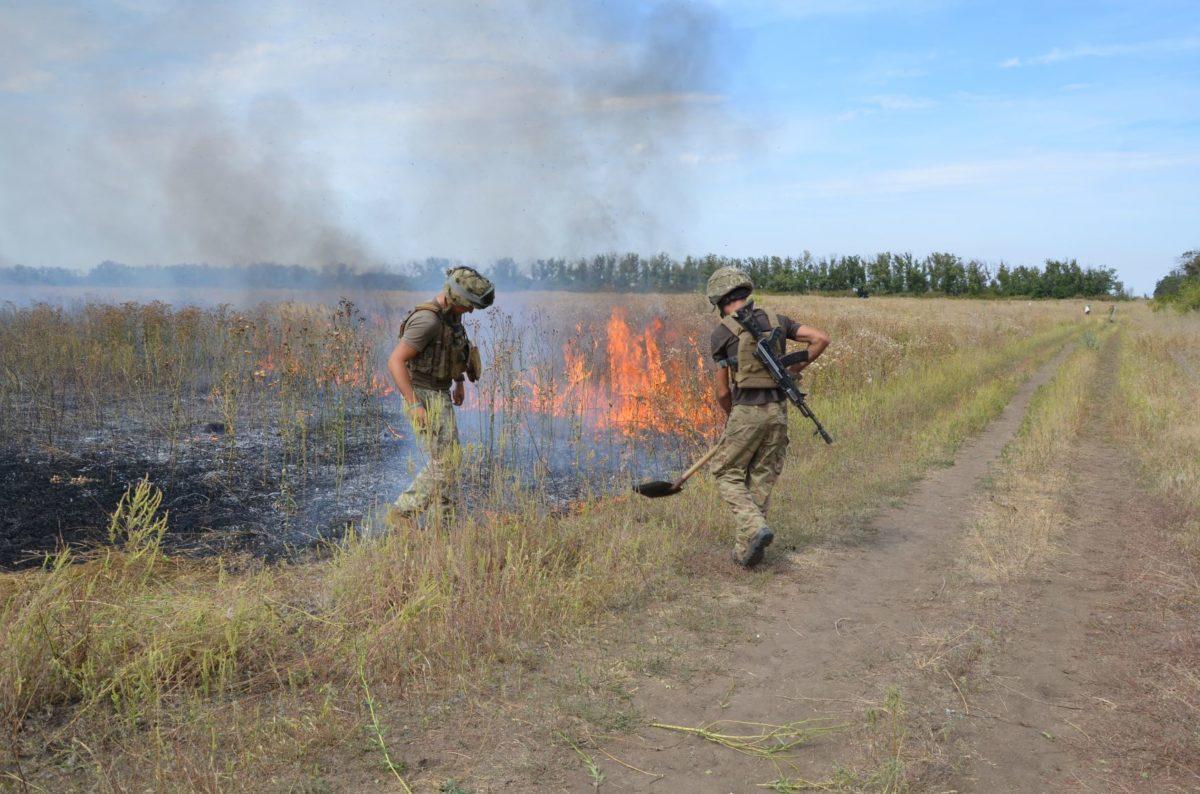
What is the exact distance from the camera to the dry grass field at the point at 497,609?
294 centimetres

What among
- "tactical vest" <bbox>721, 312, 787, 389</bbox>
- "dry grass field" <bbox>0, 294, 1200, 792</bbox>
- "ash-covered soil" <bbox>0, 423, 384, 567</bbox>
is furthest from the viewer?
"ash-covered soil" <bbox>0, 423, 384, 567</bbox>

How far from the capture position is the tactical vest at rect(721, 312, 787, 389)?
523 cm

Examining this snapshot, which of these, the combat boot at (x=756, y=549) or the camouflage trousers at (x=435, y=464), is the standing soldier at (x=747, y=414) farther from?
the camouflage trousers at (x=435, y=464)

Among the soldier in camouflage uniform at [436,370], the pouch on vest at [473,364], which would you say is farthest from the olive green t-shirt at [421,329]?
the pouch on vest at [473,364]

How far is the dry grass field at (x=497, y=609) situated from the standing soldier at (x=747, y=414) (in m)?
0.42

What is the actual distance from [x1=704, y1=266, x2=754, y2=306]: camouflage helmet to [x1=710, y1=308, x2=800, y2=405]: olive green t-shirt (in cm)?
19

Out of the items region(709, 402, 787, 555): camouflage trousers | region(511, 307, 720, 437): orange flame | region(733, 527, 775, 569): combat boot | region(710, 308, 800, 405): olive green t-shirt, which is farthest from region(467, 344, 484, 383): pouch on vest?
region(511, 307, 720, 437): orange flame

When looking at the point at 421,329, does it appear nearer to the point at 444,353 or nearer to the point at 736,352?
the point at 444,353

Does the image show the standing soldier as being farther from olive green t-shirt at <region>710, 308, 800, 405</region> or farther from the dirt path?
the dirt path

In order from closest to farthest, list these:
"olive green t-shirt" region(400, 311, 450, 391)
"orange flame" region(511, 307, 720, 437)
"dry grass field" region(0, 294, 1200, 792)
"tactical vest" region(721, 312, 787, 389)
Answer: "dry grass field" region(0, 294, 1200, 792) → "olive green t-shirt" region(400, 311, 450, 391) → "tactical vest" region(721, 312, 787, 389) → "orange flame" region(511, 307, 720, 437)

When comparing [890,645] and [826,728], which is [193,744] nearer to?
[826,728]

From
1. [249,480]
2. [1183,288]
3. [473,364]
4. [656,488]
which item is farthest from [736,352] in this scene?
[1183,288]

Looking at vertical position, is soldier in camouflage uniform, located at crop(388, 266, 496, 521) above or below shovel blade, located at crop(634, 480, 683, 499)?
above

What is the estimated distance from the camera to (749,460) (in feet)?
17.8
